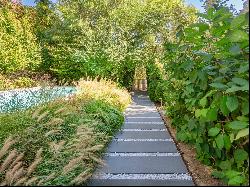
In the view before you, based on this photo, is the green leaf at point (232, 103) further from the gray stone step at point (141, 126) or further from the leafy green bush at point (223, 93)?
the gray stone step at point (141, 126)

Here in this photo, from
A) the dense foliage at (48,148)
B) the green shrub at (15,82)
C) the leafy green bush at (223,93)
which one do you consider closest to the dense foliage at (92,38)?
the green shrub at (15,82)

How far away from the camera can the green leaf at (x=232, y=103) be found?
258cm

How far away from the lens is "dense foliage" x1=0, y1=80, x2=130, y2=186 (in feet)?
10.3

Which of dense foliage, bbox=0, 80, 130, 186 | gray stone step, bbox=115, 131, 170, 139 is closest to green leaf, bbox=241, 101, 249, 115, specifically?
dense foliage, bbox=0, 80, 130, 186

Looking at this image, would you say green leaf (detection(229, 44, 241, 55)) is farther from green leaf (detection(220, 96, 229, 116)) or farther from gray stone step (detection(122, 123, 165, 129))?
gray stone step (detection(122, 123, 165, 129))

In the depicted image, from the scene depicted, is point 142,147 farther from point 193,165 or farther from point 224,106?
point 224,106

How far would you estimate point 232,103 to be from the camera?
2.61 meters

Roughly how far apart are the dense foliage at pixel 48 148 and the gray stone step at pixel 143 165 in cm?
20

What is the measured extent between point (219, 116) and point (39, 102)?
13.2ft

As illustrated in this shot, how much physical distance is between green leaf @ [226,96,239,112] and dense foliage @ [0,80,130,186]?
1.21m

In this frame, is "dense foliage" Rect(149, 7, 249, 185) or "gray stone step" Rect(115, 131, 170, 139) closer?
"dense foliage" Rect(149, 7, 249, 185)

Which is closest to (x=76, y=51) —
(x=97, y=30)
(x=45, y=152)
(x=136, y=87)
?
(x=97, y=30)

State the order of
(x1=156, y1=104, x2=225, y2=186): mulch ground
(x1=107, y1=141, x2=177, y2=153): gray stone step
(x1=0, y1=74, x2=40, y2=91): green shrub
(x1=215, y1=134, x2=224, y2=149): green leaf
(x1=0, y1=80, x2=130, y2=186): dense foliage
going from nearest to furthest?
(x1=215, y1=134, x2=224, y2=149): green leaf, (x1=0, y1=80, x2=130, y2=186): dense foliage, (x1=156, y1=104, x2=225, y2=186): mulch ground, (x1=107, y1=141, x2=177, y2=153): gray stone step, (x1=0, y1=74, x2=40, y2=91): green shrub

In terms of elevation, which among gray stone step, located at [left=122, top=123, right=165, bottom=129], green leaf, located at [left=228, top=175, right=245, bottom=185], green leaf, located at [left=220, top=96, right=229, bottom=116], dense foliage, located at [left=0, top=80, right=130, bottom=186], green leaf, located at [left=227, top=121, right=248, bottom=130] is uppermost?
green leaf, located at [left=220, top=96, right=229, bottom=116]
